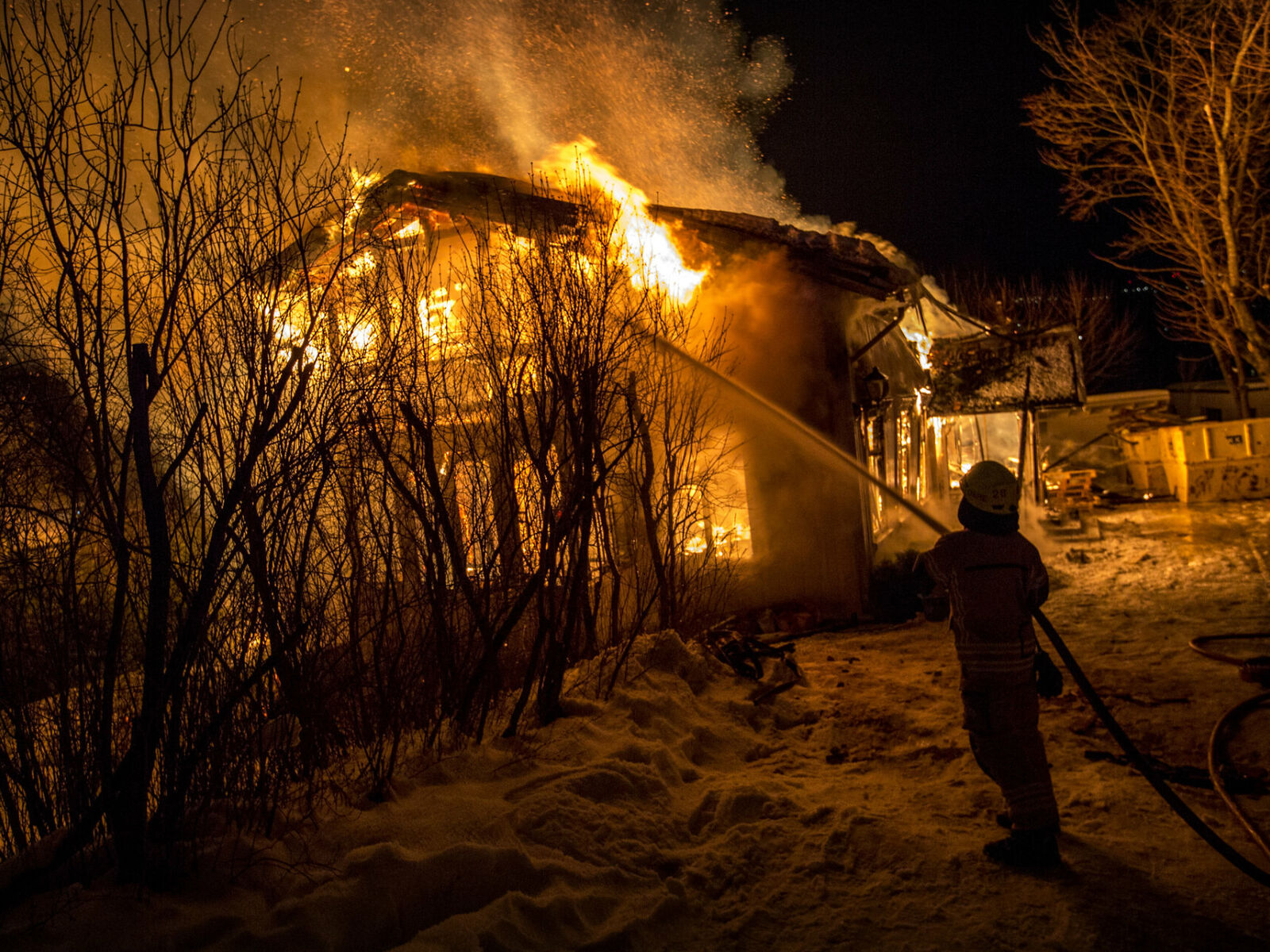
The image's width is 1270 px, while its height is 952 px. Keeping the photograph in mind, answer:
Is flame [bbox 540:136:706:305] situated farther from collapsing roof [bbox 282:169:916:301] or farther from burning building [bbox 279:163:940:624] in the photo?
collapsing roof [bbox 282:169:916:301]

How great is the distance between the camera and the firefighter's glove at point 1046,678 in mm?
3836

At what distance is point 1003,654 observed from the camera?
3.87 meters

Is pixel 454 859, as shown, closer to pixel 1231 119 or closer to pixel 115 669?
pixel 115 669

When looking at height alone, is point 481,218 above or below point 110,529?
above

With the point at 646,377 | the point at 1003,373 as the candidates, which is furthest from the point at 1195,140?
the point at 646,377

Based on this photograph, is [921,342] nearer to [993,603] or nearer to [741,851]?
[993,603]

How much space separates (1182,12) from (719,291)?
12.3 meters

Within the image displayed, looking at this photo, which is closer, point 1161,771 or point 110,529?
point 110,529

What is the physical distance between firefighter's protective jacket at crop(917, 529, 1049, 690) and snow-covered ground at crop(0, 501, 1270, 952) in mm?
961

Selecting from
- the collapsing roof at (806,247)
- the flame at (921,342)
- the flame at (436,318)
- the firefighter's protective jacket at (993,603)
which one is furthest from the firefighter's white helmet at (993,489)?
the flame at (921,342)

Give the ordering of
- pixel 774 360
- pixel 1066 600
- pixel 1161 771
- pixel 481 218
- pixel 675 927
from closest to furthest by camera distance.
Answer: pixel 675 927 → pixel 1161 771 → pixel 481 218 → pixel 1066 600 → pixel 774 360

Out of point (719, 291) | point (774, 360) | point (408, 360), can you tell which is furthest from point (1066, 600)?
point (408, 360)

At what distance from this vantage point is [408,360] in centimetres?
501

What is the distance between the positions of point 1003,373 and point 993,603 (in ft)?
44.7
